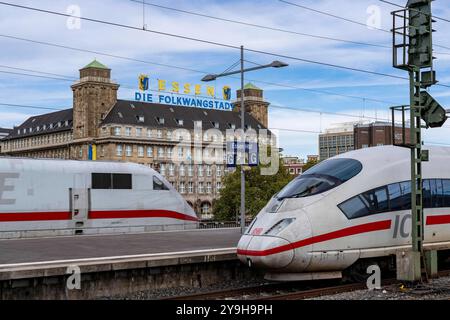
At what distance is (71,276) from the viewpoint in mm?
14531

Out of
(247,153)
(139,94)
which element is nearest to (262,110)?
(139,94)

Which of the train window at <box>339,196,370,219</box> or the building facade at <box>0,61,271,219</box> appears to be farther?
the building facade at <box>0,61,271,219</box>

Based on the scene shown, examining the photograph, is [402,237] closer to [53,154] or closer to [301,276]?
[301,276]

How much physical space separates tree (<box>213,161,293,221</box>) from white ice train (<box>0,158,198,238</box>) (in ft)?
159

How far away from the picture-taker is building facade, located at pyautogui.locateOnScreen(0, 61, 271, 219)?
368 feet

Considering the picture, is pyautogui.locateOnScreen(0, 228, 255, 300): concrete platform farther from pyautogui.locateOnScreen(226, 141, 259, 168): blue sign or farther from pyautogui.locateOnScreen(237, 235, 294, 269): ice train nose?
pyautogui.locateOnScreen(226, 141, 259, 168): blue sign

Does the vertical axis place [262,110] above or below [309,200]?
above

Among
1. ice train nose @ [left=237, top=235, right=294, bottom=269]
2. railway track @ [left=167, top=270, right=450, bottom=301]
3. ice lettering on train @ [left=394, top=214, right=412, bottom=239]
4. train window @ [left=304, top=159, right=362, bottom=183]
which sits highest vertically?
train window @ [left=304, top=159, right=362, bottom=183]

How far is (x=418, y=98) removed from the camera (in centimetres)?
1627

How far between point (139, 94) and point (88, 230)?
7464cm

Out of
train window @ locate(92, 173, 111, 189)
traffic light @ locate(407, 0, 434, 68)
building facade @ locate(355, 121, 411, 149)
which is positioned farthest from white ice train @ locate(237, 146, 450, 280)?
train window @ locate(92, 173, 111, 189)

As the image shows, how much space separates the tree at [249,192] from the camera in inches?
3260

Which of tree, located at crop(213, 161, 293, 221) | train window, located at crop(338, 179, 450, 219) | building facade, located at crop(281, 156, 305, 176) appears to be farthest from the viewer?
building facade, located at crop(281, 156, 305, 176)

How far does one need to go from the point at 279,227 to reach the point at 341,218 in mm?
1699
